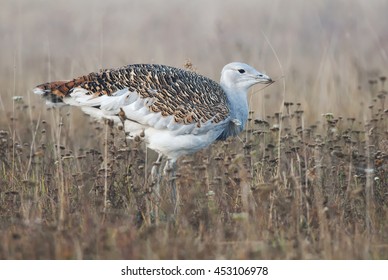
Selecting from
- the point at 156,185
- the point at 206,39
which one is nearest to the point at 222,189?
the point at 156,185

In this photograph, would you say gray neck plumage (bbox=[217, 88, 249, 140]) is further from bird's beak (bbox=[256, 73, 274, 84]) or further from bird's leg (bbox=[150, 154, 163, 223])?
bird's leg (bbox=[150, 154, 163, 223])

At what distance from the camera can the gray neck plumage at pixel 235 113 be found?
6457 millimetres

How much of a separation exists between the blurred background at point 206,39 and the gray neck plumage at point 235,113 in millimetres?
2846

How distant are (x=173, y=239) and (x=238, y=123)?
1573 mm

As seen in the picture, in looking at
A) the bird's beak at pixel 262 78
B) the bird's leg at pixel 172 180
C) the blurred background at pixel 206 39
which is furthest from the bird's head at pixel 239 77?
the blurred background at pixel 206 39

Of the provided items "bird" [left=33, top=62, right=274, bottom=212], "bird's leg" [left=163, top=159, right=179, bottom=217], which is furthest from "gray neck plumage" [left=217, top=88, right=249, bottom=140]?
"bird's leg" [left=163, top=159, right=179, bottom=217]

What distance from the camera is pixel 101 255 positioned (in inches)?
190

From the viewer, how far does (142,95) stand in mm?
6059

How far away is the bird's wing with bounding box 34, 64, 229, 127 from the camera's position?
6000mm

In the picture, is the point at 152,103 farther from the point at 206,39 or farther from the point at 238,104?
the point at 206,39

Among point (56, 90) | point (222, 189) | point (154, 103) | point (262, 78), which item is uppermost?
point (262, 78)

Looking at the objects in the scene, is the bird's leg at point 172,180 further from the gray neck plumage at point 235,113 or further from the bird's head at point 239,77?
the bird's head at point 239,77

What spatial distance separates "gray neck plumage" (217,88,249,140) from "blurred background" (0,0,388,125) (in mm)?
2846

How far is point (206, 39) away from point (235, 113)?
22.3 ft
